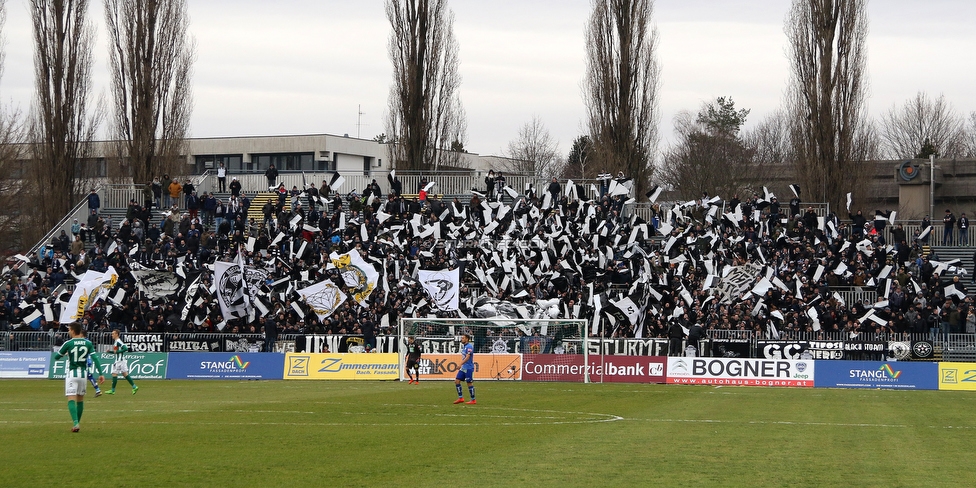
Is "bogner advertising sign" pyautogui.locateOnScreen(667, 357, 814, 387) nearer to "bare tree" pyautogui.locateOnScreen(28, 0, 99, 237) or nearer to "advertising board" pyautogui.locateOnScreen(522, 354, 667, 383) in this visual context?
"advertising board" pyautogui.locateOnScreen(522, 354, 667, 383)

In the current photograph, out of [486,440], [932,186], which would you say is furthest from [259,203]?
[932,186]

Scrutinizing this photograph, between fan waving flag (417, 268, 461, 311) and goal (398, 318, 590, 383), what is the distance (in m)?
2.83

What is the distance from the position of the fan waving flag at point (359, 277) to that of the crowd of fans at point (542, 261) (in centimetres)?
58

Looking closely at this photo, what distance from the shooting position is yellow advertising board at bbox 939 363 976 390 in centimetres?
3547

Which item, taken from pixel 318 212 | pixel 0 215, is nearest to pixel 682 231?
pixel 318 212

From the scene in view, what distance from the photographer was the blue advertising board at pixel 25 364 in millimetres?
41062

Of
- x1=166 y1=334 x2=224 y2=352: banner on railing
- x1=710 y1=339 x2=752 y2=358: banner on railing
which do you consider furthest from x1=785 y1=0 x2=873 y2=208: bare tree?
x1=166 y1=334 x2=224 y2=352: banner on railing

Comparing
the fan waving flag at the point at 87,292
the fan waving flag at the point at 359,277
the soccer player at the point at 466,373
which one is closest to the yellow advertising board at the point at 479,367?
the fan waving flag at the point at 359,277

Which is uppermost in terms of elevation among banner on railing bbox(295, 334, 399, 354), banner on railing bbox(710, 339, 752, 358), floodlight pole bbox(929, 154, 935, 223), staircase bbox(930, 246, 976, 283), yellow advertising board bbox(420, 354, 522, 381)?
floodlight pole bbox(929, 154, 935, 223)

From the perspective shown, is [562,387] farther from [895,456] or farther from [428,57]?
[428,57]

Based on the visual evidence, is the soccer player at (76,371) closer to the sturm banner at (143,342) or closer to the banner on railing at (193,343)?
the banner on railing at (193,343)

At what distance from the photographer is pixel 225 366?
40625mm

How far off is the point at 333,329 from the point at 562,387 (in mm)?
11598

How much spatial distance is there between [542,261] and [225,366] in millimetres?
14625
